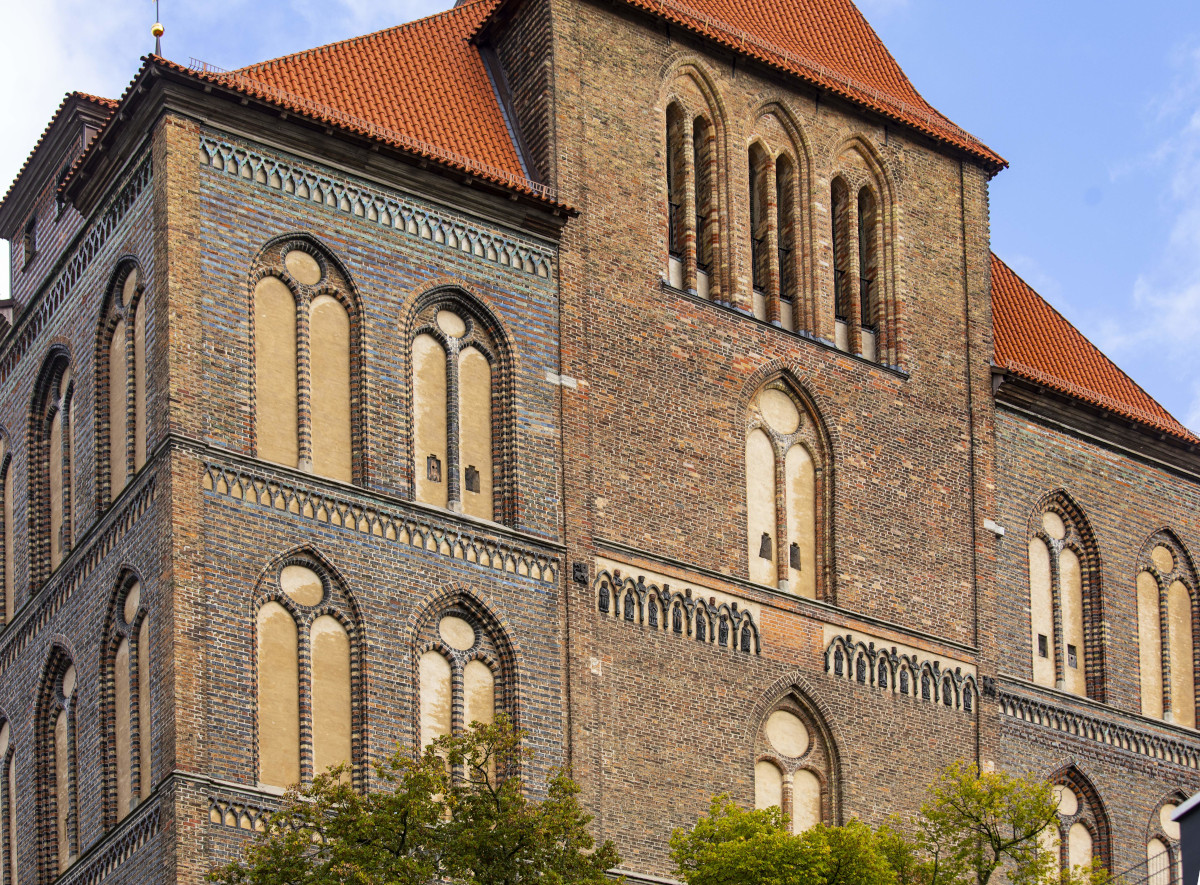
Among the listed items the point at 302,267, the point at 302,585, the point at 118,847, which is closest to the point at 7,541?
the point at 302,267

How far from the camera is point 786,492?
33844 mm

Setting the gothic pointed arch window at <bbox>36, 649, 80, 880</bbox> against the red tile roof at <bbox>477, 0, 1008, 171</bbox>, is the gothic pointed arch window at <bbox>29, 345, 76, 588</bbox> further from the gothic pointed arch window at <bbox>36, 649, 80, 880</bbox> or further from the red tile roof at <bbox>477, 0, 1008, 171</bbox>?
the red tile roof at <bbox>477, 0, 1008, 171</bbox>

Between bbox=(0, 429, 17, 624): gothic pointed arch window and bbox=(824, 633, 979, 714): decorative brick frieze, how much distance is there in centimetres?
944

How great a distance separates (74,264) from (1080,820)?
13855 millimetres

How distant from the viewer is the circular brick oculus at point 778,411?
112 feet

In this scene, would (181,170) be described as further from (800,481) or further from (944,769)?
(944,769)

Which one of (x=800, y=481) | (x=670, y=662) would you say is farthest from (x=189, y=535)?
(x=800, y=481)

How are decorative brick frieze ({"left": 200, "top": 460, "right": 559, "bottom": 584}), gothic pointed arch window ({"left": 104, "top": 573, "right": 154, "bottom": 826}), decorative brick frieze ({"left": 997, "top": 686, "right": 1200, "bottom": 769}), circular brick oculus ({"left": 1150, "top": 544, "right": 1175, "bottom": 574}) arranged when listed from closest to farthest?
gothic pointed arch window ({"left": 104, "top": 573, "right": 154, "bottom": 826}) < decorative brick frieze ({"left": 200, "top": 460, "right": 559, "bottom": 584}) < decorative brick frieze ({"left": 997, "top": 686, "right": 1200, "bottom": 769}) < circular brick oculus ({"left": 1150, "top": 544, "right": 1175, "bottom": 574})

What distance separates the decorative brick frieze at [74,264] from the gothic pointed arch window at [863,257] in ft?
29.3

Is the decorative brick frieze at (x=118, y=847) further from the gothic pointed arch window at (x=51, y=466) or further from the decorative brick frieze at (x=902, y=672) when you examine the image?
the decorative brick frieze at (x=902, y=672)

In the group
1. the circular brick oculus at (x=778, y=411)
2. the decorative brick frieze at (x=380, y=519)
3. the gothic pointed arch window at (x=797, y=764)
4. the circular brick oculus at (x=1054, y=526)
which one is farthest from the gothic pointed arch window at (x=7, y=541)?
the circular brick oculus at (x=1054, y=526)

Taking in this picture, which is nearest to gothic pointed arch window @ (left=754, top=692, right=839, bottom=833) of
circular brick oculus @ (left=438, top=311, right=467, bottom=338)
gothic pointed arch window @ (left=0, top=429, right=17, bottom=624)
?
circular brick oculus @ (left=438, top=311, right=467, bottom=338)

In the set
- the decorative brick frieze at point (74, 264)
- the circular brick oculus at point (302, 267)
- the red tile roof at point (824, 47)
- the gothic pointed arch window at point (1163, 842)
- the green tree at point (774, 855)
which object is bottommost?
the green tree at point (774, 855)

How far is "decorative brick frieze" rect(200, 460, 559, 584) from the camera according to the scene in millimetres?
29594
